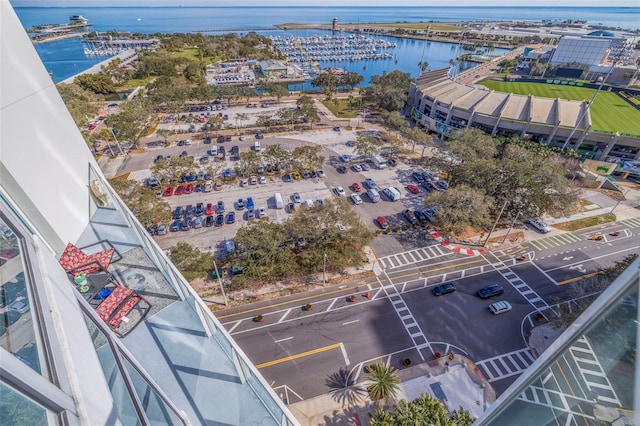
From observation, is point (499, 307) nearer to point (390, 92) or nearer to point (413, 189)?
point (413, 189)

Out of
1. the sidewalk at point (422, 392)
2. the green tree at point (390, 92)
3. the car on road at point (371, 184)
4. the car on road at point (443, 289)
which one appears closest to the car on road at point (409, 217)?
the car on road at point (371, 184)

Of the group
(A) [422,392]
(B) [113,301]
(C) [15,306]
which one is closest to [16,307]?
(C) [15,306]

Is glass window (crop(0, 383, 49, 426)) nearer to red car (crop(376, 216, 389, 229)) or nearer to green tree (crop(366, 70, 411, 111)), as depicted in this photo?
red car (crop(376, 216, 389, 229))

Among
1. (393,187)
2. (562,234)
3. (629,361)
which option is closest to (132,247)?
(629,361)

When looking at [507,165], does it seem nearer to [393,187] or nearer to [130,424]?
[393,187]

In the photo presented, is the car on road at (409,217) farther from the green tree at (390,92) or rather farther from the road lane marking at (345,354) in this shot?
the green tree at (390,92)

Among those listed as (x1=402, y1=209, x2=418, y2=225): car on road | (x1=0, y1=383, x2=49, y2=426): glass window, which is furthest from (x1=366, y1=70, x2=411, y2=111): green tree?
(x1=0, y1=383, x2=49, y2=426): glass window
